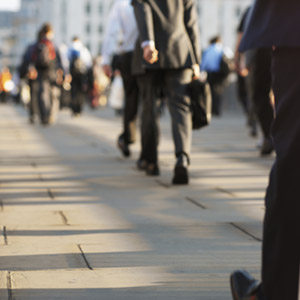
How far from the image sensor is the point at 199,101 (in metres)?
7.62

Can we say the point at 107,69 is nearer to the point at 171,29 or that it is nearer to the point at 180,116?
the point at 171,29

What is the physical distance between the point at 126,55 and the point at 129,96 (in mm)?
410

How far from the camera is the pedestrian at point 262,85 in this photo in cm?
991

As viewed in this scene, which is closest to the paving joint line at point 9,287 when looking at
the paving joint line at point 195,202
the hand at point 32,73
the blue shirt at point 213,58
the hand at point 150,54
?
the paving joint line at point 195,202

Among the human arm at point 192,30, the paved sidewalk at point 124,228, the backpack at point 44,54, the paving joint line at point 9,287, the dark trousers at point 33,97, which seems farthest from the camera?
the dark trousers at point 33,97

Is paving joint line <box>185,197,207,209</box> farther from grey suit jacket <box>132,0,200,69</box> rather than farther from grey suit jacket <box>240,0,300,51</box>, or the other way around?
grey suit jacket <box>240,0,300,51</box>

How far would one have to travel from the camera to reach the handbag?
25.0 feet

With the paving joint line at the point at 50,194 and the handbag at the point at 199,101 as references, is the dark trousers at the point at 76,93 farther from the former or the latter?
the paving joint line at the point at 50,194

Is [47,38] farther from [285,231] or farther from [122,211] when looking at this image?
[285,231]

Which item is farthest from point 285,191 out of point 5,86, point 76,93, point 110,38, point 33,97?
point 5,86

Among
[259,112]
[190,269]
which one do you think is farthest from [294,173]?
[259,112]

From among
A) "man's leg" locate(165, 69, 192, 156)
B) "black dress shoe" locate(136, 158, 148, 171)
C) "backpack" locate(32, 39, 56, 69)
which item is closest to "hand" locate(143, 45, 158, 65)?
"man's leg" locate(165, 69, 192, 156)

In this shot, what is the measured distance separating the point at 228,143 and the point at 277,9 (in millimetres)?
10160

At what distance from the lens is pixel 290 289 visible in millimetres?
2982
